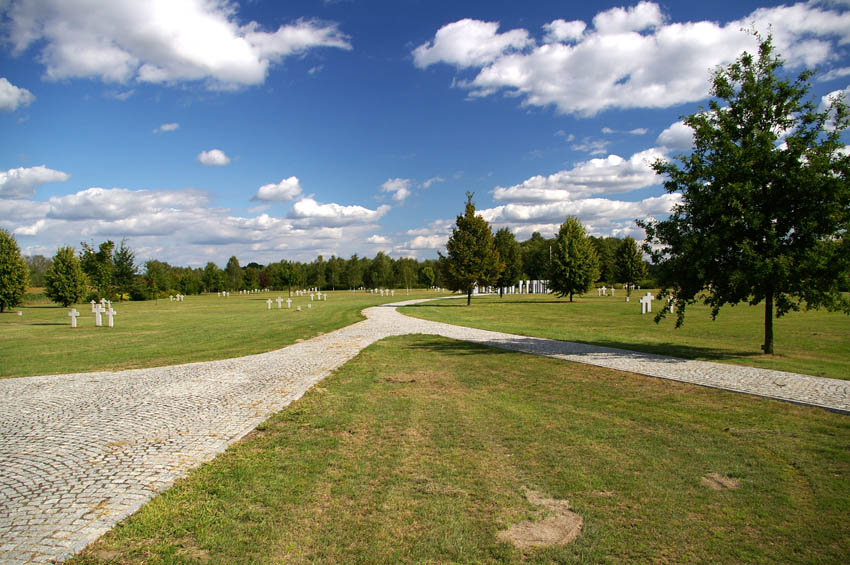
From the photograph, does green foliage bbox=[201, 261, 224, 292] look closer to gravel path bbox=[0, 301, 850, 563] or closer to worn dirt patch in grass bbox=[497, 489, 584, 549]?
gravel path bbox=[0, 301, 850, 563]

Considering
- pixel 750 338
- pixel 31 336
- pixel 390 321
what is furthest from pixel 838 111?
pixel 31 336

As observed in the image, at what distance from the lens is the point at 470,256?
37.5 metres

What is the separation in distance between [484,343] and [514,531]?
11792mm

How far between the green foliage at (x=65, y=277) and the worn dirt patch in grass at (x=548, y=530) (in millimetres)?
56950

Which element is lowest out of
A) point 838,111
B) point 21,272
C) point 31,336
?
point 31,336

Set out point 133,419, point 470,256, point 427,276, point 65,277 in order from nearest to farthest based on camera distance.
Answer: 1. point 133,419
2. point 470,256
3. point 65,277
4. point 427,276

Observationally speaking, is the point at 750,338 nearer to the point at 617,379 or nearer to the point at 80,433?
the point at 617,379

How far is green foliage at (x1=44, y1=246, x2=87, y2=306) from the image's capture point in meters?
47.1

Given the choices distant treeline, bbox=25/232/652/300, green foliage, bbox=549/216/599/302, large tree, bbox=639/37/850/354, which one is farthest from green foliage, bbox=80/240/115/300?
large tree, bbox=639/37/850/354

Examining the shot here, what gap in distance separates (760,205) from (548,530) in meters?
11.1

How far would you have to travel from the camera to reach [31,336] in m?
20.1

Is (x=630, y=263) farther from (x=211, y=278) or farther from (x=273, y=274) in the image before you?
(x=211, y=278)

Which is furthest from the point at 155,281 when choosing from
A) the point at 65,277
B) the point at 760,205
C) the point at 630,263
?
the point at 760,205

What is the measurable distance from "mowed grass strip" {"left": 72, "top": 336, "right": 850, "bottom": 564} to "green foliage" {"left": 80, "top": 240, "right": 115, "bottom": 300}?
42.8 m
